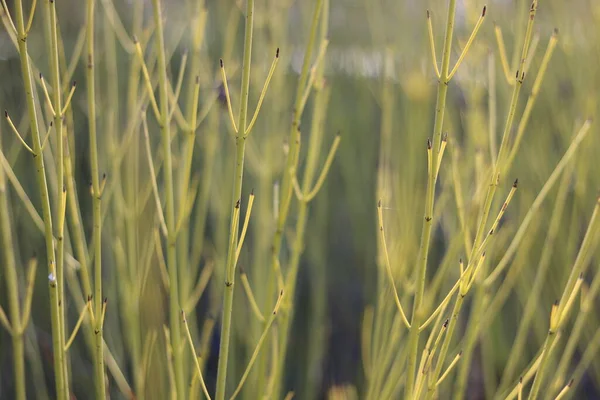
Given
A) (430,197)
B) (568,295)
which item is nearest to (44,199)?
(430,197)

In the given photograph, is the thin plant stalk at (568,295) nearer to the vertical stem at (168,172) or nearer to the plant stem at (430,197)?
the plant stem at (430,197)

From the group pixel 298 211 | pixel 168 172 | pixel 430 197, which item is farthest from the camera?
pixel 298 211

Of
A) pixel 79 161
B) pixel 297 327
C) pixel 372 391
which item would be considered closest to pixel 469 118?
pixel 372 391

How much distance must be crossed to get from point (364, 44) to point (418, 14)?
0.33m

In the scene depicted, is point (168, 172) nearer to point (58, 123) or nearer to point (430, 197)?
point (58, 123)

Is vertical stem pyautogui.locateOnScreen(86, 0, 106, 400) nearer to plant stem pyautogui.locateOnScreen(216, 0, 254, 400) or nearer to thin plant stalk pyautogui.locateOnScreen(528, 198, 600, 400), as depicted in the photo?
plant stem pyautogui.locateOnScreen(216, 0, 254, 400)

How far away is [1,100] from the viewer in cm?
161

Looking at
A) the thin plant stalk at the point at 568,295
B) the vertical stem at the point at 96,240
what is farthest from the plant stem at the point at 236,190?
the thin plant stalk at the point at 568,295

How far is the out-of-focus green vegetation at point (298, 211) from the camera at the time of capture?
599mm

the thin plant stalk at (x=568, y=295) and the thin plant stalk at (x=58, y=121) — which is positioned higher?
the thin plant stalk at (x=58, y=121)

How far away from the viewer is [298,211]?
1394 millimetres

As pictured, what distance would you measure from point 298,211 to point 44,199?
34.9 inches

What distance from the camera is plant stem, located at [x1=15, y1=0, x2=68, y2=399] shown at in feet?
1.67

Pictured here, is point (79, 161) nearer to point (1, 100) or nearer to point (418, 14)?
point (1, 100)
